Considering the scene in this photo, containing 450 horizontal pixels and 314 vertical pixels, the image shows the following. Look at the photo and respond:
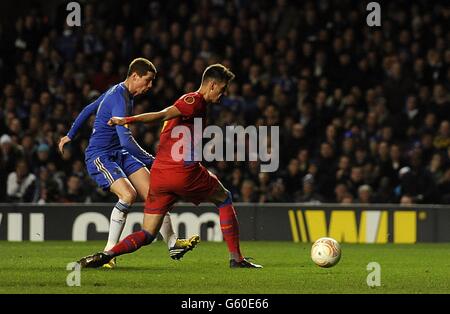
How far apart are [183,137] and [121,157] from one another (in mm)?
1521

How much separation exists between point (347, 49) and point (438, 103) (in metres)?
2.02

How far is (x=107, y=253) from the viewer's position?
9.93 meters

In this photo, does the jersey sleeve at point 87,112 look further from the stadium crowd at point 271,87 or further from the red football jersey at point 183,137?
the stadium crowd at point 271,87

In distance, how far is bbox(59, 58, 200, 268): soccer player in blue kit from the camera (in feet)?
35.3

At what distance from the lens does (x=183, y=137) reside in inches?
388

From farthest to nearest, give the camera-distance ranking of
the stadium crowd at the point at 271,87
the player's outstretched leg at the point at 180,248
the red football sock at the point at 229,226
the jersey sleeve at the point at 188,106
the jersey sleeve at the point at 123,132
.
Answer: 1. the stadium crowd at the point at 271,87
2. the player's outstretched leg at the point at 180,248
3. the jersey sleeve at the point at 123,132
4. the red football sock at the point at 229,226
5. the jersey sleeve at the point at 188,106

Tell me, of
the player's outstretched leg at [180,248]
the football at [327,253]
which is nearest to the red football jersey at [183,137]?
the player's outstretched leg at [180,248]

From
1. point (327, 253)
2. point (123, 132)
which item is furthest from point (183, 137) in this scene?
point (327, 253)

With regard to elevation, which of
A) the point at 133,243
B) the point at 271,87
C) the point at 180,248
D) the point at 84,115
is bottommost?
the point at 180,248

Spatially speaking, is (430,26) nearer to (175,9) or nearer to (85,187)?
(175,9)

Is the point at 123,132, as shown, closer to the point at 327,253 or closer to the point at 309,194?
the point at 327,253

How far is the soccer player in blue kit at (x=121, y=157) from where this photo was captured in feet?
35.3
